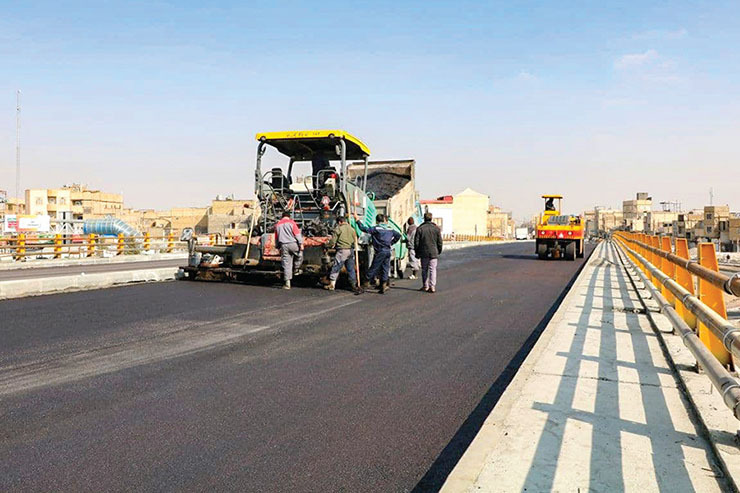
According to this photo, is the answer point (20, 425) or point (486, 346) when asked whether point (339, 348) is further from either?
point (20, 425)

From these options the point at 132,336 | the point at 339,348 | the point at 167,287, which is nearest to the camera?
the point at 339,348

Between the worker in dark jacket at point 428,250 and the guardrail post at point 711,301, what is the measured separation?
624 centimetres

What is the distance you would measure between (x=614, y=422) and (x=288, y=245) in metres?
7.85

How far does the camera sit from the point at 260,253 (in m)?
11.6

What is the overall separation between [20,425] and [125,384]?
96cm

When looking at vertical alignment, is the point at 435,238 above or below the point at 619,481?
above

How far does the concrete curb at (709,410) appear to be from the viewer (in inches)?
110

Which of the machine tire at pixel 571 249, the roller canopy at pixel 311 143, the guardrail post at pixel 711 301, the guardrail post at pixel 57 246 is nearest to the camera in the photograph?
the guardrail post at pixel 711 301

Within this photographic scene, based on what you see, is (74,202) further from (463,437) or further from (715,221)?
(463,437)

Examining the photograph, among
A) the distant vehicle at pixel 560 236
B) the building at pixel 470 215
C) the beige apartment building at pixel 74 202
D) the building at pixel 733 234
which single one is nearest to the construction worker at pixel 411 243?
the distant vehicle at pixel 560 236

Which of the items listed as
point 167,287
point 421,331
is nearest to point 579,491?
point 421,331

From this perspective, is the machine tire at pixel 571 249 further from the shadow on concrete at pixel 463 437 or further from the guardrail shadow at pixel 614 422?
the shadow on concrete at pixel 463 437

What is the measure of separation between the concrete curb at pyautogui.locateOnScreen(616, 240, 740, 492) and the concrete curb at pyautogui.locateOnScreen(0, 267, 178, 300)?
9.76 metres

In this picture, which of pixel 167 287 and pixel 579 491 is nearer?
pixel 579 491
